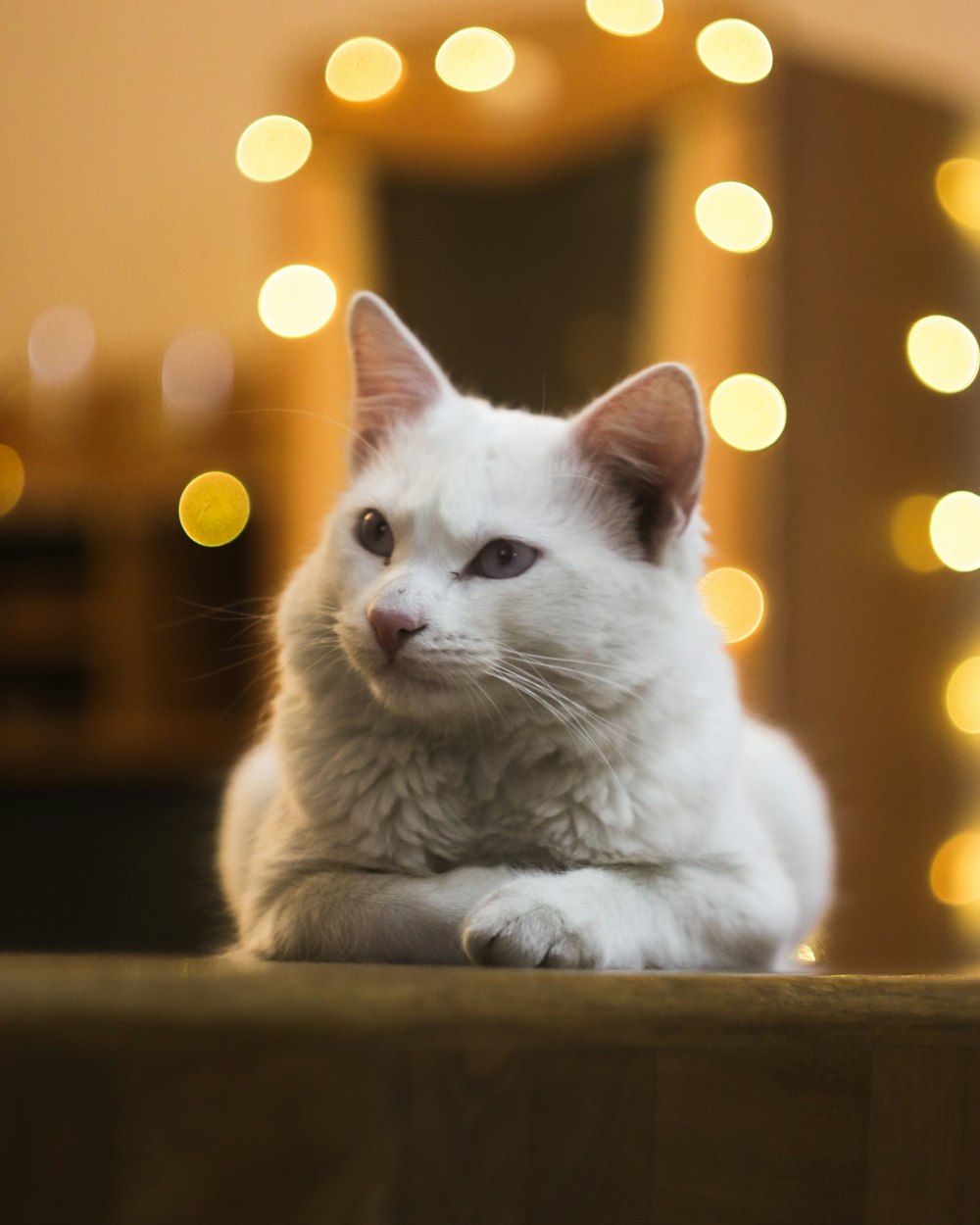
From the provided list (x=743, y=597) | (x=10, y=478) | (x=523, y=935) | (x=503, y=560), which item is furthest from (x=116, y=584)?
(x=523, y=935)

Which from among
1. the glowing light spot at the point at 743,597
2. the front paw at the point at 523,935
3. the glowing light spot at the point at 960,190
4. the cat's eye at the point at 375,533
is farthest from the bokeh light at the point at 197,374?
the front paw at the point at 523,935

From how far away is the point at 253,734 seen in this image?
4.12 ft

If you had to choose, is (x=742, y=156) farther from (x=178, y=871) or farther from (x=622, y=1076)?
(x=622, y=1076)

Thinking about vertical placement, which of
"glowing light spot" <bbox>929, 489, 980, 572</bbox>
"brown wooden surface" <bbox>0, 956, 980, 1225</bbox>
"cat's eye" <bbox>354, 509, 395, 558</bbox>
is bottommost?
"brown wooden surface" <bbox>0, 956, 980, 1225</bbox>

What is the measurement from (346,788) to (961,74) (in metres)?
2.45

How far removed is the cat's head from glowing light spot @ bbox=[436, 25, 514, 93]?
1.22m

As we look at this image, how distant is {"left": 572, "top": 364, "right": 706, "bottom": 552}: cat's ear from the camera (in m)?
0.85

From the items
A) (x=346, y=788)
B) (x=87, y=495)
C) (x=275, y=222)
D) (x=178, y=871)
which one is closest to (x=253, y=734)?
(x=346, y=788)

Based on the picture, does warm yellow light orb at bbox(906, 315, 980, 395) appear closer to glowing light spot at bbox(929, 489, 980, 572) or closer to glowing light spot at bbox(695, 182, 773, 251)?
glowing light spot at bbox(929, 489, 980, 572)

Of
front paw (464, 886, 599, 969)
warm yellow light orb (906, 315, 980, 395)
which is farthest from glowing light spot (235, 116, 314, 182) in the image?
warm yellow light orb (906, 315, 980, 395)

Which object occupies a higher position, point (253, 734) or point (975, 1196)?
point (253, 734)

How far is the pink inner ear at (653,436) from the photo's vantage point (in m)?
0.85

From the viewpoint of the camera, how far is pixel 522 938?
697mm

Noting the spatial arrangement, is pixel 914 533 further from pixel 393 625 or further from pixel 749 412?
pixel 393 625
